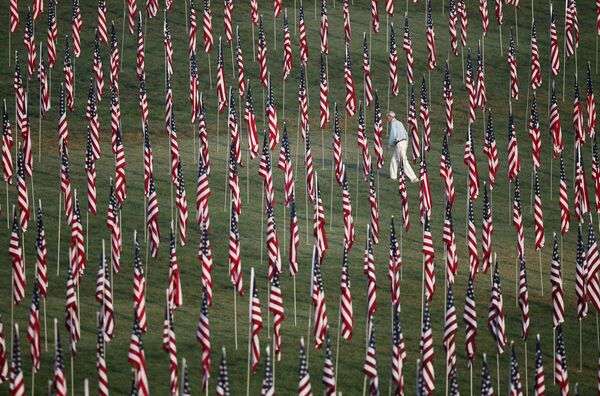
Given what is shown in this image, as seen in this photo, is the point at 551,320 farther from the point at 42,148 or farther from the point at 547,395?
the point at 42,148

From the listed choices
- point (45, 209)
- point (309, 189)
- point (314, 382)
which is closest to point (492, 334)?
point (314, 382)

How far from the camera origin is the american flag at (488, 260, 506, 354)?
36.5 metres

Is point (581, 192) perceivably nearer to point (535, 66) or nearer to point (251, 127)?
point (251, 127)

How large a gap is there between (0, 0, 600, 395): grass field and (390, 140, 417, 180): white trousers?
17.4 inches

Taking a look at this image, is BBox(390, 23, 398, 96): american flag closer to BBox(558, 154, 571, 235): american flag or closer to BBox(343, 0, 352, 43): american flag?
BBox(343, 0, 352, 43): american flag

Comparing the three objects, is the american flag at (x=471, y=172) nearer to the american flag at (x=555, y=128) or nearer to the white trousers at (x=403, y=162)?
the white trousers at (x=403, y=162)

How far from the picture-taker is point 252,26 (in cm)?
6250

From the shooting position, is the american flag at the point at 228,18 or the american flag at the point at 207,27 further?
the american flag at the point at 228,18

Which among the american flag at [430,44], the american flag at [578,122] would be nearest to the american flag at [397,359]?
the american flag at [578,122]

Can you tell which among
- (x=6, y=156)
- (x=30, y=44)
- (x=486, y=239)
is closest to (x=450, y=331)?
(x=486, y=239)

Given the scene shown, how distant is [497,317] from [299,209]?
12.2 metres

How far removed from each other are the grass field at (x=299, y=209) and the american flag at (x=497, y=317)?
0.91 metres

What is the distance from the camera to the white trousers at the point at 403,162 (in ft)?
159

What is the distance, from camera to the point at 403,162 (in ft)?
160
